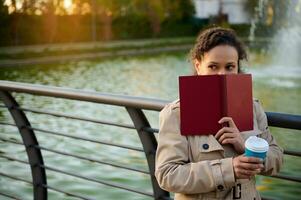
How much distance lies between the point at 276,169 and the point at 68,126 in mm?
7407

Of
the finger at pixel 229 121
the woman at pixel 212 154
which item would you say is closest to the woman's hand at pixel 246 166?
the woman at pixel 212 154

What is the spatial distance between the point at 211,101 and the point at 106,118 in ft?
26.0

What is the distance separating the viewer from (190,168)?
6.30 feet

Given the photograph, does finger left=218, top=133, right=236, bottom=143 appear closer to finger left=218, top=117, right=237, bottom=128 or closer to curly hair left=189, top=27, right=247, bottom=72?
finger left=218, top=117, right=237, bottom=128

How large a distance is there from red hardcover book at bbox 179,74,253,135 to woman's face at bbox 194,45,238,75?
10cm

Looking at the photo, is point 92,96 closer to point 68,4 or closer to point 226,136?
point 226,136

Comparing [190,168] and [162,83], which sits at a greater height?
[190,168]

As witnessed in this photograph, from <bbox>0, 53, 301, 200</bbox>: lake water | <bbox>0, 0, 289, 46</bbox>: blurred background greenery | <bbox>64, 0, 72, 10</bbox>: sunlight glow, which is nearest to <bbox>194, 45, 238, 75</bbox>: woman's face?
<bbox>0, 53, 301, 200</bbox>: lake water

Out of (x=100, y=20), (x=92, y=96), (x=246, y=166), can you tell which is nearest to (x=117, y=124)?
(x=92, y=96)

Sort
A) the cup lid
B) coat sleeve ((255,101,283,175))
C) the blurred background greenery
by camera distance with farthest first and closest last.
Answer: the blurred background greenery, coat sleeve ((255,101,283,175)), the cup lid

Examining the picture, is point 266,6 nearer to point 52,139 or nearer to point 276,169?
point 52,139

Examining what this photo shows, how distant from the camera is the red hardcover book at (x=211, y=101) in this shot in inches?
75.4

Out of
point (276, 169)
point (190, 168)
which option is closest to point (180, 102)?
point (190, 168)

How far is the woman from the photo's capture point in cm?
189
